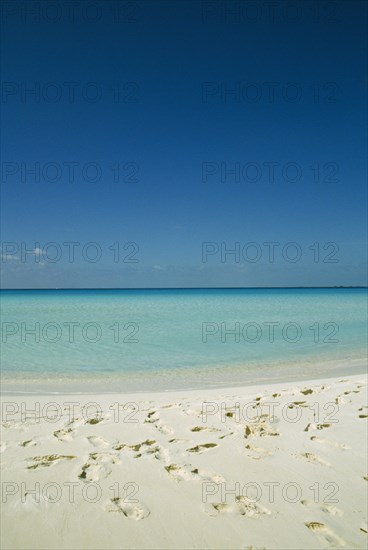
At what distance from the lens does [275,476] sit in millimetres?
3396

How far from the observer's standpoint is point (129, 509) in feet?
9.59

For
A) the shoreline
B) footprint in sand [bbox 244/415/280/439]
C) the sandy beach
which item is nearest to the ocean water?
the shoreline

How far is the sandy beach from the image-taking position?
264 centimetres

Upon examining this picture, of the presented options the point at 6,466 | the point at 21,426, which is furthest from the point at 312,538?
the point at 21,426

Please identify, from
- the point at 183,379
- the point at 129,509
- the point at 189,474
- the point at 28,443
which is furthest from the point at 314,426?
the point at 183,379

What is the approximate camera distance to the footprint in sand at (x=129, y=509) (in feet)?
9.31

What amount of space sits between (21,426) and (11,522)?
2.14 m

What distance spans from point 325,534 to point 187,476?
131cm

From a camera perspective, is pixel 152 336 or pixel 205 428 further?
pixel 152 336

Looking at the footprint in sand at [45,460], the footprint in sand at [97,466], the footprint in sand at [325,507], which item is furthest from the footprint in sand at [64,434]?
the footprint in sand at [325,507]

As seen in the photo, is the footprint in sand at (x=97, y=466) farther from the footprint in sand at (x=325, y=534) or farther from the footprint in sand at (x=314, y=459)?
the footprint in sand at (x=314, y=459)

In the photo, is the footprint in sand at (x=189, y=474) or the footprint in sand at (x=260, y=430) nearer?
the footprint in sand at (x=189, y=474)

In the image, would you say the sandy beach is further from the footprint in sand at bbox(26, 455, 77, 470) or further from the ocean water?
the ocean water

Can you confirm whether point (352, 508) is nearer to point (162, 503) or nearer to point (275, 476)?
point (275, 476)
